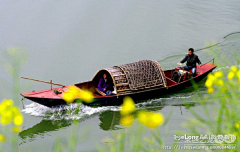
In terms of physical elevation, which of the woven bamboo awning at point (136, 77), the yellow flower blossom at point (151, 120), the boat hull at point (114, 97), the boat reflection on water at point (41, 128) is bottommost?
the boat reflection on water at point (41, 128)

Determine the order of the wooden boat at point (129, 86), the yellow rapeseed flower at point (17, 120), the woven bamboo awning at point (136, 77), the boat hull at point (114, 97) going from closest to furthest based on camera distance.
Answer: the yellow rapeseed flower at point (17, 120)
the boat hull at point (114, 97)
the wooden boat at point (129, 86)
the woven bamboo awning at point (136, 77)

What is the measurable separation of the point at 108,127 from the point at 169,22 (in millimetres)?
9178

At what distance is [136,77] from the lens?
38.3ft

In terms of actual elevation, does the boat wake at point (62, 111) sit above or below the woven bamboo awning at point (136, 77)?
below

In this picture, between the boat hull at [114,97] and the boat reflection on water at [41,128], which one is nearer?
the boat reflection on water at [41,128]

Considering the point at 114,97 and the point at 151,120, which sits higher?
the point at 114,97

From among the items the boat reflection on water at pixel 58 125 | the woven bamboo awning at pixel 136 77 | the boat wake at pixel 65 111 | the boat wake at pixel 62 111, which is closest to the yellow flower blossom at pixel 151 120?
the boat reflection on water at pixel 58 125

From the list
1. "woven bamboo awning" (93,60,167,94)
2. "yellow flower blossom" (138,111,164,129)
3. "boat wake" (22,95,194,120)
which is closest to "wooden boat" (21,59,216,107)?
"woven bamboo awning" (93,60,167,94)

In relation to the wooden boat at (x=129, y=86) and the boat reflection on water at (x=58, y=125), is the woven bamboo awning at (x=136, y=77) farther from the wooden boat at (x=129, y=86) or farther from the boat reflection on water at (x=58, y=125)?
the boat reflection on water at (x=58, y=125)

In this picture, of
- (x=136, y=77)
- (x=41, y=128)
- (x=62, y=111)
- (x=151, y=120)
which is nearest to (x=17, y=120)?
(x=151, y=120)

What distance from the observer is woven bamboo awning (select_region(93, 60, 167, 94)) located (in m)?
11.4

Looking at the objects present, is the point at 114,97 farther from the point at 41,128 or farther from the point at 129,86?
the point at 41,128

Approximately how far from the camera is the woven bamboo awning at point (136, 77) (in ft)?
37.6

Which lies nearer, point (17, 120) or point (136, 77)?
point (17, 120)
